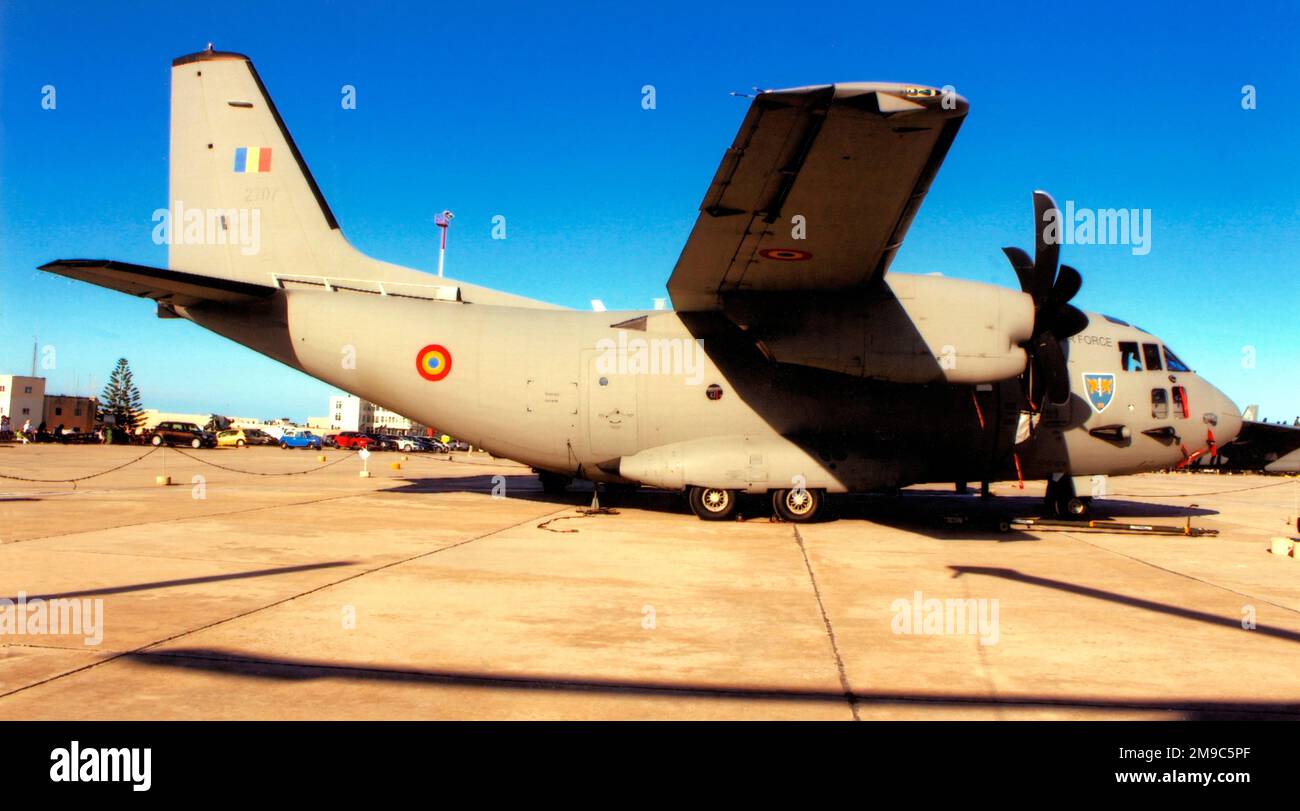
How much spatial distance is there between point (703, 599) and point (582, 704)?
3.22 meters

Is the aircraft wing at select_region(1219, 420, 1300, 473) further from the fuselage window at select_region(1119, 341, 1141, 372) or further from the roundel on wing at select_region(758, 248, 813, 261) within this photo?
the roundel on wing at select_region(758, 248, 813, 261)

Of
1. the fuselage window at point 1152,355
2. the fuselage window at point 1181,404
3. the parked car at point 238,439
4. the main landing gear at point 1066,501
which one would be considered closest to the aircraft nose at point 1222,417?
the fuselage window at point 1181,404

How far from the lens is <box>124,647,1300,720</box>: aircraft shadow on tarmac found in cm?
437

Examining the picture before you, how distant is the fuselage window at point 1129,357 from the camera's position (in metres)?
14.3

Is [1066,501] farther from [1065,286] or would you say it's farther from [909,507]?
[1065,286]

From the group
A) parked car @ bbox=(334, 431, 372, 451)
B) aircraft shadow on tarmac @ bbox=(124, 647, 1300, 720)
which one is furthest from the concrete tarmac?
parked car @ bbox=(334, 431, 372, 451)

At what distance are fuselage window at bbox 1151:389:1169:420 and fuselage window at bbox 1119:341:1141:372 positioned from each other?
56 cm

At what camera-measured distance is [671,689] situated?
4.57 metres

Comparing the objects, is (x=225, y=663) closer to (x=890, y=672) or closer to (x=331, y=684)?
(x=331, y=684)

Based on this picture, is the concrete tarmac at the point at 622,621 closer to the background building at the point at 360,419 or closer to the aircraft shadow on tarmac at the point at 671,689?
Answer: the aircraft shadow on tarmac at the point at 671,689

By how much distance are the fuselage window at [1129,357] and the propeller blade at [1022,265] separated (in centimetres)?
308

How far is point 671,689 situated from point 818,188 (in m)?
6.76

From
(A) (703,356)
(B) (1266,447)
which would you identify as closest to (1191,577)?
(A) (703,356)

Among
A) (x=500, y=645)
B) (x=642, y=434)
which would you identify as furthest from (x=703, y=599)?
(x=642, y=434)
